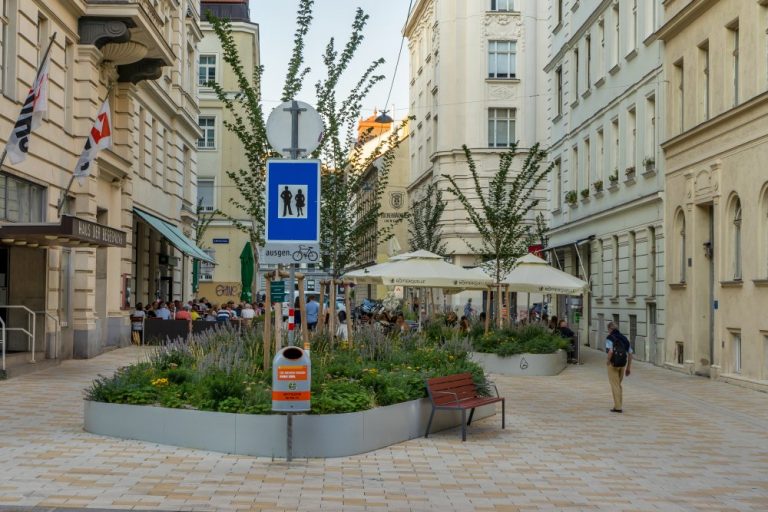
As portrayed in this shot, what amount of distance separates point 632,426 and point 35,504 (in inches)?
369

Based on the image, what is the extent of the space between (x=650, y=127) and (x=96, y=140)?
15.3 metres

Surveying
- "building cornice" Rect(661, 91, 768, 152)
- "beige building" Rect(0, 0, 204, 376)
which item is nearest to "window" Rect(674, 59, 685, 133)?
"building cornice" Rect(661, 91, 768, 152)

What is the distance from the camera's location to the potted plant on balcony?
30.9 metres

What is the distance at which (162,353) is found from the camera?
607 inches

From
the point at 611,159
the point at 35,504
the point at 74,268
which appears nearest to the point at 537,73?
the point at 611,159

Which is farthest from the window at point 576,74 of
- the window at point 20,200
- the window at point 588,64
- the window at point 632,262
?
the window at point 20,200

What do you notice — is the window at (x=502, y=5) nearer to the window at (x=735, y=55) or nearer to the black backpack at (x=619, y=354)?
the window at (x=735, y=55)

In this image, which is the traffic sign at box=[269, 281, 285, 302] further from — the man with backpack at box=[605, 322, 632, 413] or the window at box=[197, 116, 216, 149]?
the window at box=[197, 116, 216, 149]

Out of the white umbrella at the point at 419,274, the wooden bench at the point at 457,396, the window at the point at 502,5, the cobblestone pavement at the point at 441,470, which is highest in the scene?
the window at the point at 502,5

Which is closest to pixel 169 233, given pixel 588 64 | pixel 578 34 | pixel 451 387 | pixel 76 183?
pixel 76 183

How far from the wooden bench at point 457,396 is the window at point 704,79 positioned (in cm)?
1352

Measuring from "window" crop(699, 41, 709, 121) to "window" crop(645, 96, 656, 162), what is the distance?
174 inches

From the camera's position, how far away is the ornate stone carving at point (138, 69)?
30.9 m

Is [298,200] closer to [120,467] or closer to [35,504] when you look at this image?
[120,467]
